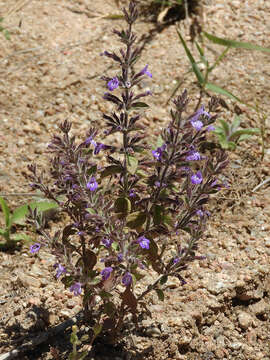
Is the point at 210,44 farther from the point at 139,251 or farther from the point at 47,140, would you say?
the point at 139,251

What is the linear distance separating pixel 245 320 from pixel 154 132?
169 cm

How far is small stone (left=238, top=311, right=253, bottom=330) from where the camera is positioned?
9.02 feet

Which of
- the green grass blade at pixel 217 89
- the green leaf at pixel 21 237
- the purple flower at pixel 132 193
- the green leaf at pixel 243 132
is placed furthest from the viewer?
the green grass blade at pixel 217 89

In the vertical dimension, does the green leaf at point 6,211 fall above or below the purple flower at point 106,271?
below

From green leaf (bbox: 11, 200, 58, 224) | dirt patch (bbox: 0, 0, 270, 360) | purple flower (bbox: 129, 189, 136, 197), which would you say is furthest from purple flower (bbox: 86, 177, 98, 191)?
green leaf (bbox: 11, 200, 58, 224)

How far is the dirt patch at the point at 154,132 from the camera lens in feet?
8.57

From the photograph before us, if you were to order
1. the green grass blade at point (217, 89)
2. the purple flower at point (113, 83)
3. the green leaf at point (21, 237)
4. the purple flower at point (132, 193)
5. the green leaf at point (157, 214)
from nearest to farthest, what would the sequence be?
1. the purple flower at point (113, 83)
2. the green leaf at point (157, 214)
3. the purple flower at point (132, 193)
4. the green leaf at point (21, 237)
5. the green grass blade at point (217, 89)

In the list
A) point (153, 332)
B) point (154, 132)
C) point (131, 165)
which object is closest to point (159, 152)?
point (131, 165)

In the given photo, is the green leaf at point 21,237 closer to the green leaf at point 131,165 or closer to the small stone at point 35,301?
the small stone at point 35,301

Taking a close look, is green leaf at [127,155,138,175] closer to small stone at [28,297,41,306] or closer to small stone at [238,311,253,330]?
small stone at [28,297,41,306]

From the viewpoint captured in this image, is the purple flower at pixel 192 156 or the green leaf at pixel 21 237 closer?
the purple flower at pixel 192 156

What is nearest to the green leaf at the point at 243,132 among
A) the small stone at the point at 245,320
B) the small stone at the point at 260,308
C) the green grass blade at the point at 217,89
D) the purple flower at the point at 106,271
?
the green grass blade at the point at 217,89

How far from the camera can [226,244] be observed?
3.11m

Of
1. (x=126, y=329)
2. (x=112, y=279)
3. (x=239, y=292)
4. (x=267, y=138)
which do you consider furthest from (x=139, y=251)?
(x=267, y=138)
